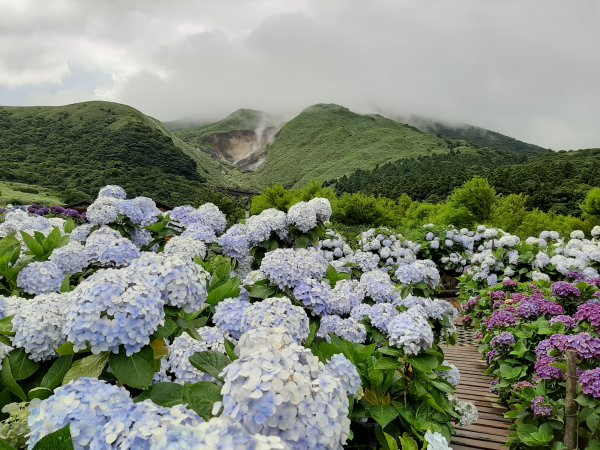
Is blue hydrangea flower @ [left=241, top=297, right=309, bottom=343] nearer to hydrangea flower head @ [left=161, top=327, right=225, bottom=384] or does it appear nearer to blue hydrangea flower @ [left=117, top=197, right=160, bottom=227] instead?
hydrangea flower head @ [left=161, top=327, right=225, bottom=384]

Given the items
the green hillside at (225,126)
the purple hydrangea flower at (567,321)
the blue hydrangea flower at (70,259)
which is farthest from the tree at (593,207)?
the green hillside at (225,126)

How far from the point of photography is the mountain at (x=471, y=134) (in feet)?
414

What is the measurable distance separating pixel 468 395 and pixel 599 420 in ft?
5.72

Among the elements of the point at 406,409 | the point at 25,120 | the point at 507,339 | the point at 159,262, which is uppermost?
the point at 25,120

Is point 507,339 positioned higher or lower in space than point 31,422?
lower

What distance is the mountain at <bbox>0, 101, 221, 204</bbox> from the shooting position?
50.1 m

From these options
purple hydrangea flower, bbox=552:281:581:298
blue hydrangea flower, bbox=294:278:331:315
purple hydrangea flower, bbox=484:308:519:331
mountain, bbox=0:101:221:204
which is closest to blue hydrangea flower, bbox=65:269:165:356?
blue hydrangea flower, bbox=294:278:331:315

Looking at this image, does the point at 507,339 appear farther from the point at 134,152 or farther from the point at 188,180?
the point at 134,152

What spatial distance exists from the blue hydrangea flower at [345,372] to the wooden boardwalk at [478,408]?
6.66ft

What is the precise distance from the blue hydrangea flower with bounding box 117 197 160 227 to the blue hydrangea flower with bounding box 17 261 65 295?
1.06 metres

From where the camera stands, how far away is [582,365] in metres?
3.38

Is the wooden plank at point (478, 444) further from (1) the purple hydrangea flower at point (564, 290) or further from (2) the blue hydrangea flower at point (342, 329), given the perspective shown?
(1) the purple hydrangea flower at point (564, 290)

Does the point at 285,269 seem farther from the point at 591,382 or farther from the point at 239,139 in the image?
the point at 239,139

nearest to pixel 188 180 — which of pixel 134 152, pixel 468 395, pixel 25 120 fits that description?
pixel 134 152
